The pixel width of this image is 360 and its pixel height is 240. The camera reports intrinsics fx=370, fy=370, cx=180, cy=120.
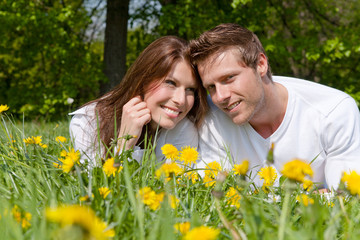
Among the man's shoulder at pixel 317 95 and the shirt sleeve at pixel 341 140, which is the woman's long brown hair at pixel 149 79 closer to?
the man's shoulder at pixel 317 95

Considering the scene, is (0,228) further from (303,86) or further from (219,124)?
(303,86)

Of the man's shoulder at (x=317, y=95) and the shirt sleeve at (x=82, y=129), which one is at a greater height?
the man's shoulder at (x=317, y=95)

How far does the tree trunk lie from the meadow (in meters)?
6.04

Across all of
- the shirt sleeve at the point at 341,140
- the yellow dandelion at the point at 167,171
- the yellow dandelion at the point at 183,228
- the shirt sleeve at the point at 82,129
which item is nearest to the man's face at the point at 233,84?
the shirt sleeve at the point at 341,140

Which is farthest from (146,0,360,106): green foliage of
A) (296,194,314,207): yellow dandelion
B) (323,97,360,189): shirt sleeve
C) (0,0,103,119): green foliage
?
(296,194,314,207): yellow dandelion

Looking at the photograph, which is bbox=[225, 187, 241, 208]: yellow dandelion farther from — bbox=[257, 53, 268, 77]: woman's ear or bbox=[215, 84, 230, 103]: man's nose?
bbox=[257, 53, 268, 77]: woman's ear

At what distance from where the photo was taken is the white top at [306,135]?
8.36 feet

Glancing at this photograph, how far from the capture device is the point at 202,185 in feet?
5.74

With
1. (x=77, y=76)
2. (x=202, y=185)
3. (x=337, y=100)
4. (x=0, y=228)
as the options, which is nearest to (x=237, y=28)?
(x=337, y=100)

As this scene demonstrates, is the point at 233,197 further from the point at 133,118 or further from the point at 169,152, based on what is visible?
the point at 133,118

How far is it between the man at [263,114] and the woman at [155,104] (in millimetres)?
125

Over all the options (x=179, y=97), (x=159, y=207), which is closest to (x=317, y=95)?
(x=179, y=97)

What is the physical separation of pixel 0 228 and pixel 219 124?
2093mm

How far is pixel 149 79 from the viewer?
2773mm
